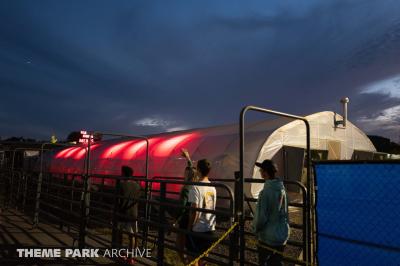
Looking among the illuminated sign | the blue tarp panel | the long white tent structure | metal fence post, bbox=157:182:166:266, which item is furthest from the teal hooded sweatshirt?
the long white tent structure

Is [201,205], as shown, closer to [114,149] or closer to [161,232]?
[161,232]

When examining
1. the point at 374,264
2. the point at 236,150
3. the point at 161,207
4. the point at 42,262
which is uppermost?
the point at 236,150

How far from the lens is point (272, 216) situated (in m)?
4.28

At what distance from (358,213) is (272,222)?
0.93 metres

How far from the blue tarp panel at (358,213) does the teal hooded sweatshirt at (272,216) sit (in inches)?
20.9

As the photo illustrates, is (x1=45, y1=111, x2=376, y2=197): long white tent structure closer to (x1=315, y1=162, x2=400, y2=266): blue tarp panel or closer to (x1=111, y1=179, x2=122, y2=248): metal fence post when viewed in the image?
(x1=111, y1=179, x2=122, y2=248): metal fence post

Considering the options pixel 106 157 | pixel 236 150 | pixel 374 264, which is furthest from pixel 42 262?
pixel 106 157

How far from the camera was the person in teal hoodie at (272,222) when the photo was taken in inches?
168

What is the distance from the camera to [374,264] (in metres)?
3.89

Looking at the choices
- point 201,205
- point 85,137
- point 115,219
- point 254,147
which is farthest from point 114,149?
point 201,205

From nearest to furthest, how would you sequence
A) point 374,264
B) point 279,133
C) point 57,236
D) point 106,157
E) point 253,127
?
point 374,264
point 57,236
point 279,133
point 253,127
point 106,157

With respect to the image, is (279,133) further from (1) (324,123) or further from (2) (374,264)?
(2) (374,264)

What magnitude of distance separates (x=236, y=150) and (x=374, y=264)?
356 inches

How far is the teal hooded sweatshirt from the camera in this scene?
4258 millimetres
